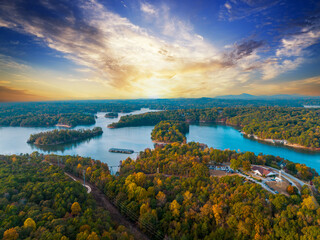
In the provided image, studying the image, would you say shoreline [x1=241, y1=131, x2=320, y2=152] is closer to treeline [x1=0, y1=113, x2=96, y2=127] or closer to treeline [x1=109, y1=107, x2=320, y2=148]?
treeline [x1=109, y1=107, x2=320, y2=148]

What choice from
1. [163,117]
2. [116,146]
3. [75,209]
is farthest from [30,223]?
[163,117]

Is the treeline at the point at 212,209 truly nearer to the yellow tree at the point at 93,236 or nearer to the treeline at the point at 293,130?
the yellow tree at the point at 93,236

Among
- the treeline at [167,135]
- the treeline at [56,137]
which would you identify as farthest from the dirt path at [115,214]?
the treeline at [56,137]

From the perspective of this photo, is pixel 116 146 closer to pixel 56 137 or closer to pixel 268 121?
pixel 56 137

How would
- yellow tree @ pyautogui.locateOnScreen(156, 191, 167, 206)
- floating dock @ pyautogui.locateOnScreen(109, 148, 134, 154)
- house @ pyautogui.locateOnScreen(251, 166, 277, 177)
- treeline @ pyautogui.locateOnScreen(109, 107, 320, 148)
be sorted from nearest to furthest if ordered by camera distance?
yellow tree @ pyautogui.locateOnScreen(156, 191, 167, 206) → house @ pyautogui.locateOnScreen(251, 166, 277, 177) → floating dock @ pyautogui.locateOnScreen(109, 148, 134, 154) → treeline @ pyautogui.locateOnScreen(109, 107, 320, 148)

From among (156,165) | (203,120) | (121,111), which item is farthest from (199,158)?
(121,111)

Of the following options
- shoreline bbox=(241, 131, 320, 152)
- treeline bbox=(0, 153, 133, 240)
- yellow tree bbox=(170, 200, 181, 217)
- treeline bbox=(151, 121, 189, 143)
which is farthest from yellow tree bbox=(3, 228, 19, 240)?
shoreline bbox=(241, 131, 320, 152)
